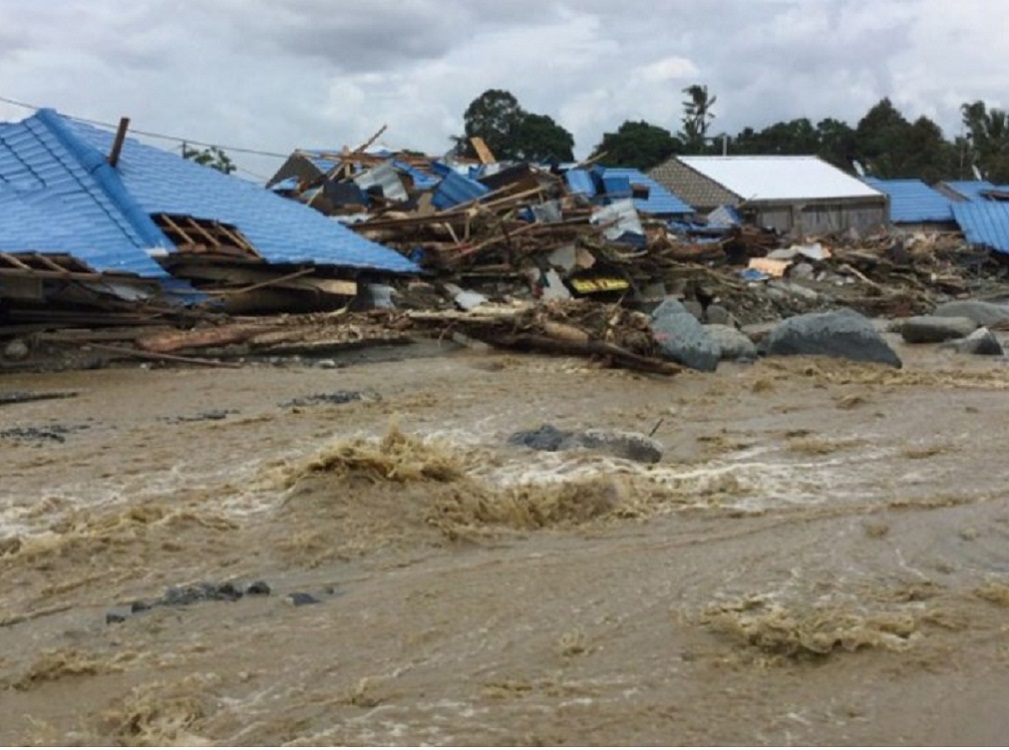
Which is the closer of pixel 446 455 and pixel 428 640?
pixel 428 640

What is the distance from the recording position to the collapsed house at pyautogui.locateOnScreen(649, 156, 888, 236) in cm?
4084

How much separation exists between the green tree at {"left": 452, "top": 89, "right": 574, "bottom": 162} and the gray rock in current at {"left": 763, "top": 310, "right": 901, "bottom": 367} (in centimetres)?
3709

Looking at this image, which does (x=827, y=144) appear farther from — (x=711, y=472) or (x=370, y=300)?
(x=711, y=472)

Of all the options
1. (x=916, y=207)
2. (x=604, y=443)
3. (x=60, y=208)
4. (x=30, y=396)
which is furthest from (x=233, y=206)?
(x=916, y=207)

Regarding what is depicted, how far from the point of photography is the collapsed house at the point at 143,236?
14773 millimetres

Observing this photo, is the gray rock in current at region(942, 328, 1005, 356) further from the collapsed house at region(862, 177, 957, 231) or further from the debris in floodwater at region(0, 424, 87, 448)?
the collapsed house at region(862, 177, 957, 231)

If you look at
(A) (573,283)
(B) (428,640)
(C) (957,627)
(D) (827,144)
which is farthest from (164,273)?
(D) (827,144)

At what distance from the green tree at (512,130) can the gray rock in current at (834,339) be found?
3709 cm

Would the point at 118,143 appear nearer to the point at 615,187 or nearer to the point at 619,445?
the point at 619,445

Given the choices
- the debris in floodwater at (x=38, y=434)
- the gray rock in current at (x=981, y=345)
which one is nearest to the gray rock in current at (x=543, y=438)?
the debris in floodwater at (x=38, y=434)

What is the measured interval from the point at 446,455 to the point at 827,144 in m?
64.6

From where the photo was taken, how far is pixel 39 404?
12.0 meters

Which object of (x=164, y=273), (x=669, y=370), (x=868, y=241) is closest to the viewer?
(x=669, y=370)

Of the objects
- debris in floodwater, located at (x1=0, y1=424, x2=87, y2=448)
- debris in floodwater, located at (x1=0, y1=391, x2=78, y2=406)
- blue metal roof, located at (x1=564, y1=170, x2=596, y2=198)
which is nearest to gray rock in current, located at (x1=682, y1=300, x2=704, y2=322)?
blue metal roof, located at (x1=564, y1=170, x2=596, y2=198)
